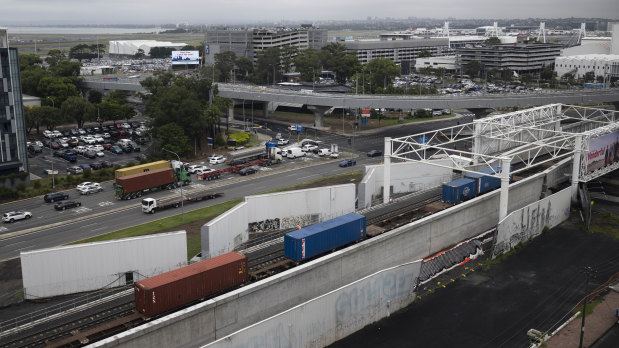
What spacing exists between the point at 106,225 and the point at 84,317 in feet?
70.6

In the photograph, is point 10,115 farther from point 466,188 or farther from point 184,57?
point 184,57

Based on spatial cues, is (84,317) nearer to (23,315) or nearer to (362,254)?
(23,315)

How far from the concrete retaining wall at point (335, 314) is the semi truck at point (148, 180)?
31.5 metres

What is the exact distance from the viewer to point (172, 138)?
8150cm

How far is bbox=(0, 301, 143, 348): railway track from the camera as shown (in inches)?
1230

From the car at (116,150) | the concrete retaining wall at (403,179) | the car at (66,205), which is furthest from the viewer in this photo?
the car at (116,150)

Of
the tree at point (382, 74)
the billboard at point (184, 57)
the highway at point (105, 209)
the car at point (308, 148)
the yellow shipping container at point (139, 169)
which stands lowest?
the highway at point (105, 209)

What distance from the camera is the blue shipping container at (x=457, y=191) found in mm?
53750

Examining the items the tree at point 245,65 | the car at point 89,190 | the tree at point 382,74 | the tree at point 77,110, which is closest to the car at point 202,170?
the car at point 89,190

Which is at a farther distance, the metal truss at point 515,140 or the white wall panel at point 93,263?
the metal truss at point 515,140

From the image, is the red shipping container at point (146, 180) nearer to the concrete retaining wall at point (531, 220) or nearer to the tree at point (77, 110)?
the concrete retaining wall at point (531, 220)

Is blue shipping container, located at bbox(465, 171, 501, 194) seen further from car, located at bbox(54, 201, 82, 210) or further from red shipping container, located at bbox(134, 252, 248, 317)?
car, located at bbox(54, 201, 82, 210)

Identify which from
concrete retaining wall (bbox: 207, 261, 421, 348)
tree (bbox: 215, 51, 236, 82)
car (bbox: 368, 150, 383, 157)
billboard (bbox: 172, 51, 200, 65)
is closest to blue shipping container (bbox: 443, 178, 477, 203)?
concrete retaining wall (bbox: 207, 261, 421, 348)

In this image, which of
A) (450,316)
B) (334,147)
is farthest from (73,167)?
(450,316)
